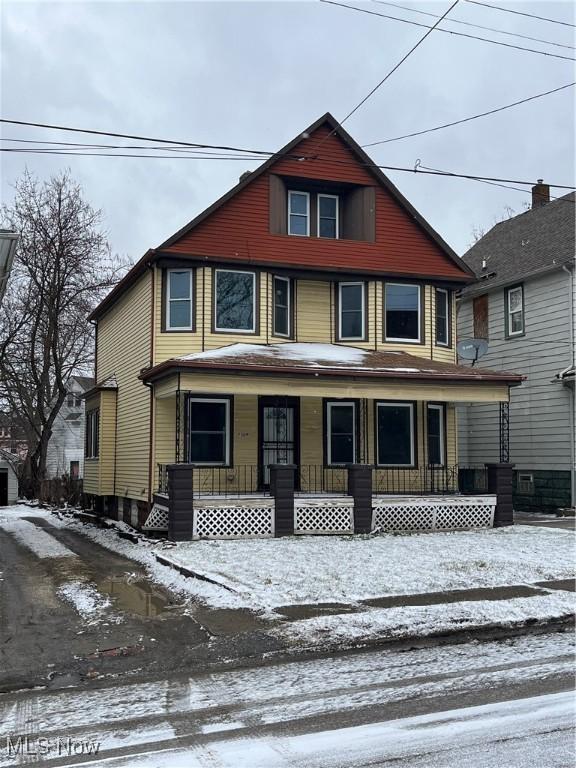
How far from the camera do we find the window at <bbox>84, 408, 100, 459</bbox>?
72.0 ft

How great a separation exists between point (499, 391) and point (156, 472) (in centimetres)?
810

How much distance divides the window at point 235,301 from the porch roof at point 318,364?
0.60m

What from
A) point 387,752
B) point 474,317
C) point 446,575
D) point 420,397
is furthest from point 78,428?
point 387,752

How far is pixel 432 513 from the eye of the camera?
17.0 m

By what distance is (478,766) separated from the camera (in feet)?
15.0

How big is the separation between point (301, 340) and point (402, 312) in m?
2.82

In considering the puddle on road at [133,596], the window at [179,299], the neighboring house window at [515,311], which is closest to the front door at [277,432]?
the window at [179,299]

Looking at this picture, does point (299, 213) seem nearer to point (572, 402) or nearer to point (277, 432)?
point (277, 432)

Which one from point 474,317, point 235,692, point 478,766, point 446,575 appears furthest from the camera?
point 474,317

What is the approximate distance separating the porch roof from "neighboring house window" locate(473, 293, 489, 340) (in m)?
5.84

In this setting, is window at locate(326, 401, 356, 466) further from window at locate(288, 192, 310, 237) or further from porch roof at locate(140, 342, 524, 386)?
window at locate(288, 192, 310, 237)

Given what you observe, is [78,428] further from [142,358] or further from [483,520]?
[483,520]

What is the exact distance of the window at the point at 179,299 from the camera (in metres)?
17.7

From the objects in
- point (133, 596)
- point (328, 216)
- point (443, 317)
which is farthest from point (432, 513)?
point (133, 596)
